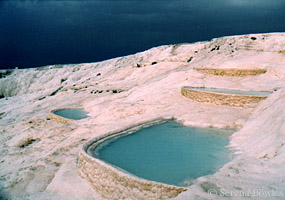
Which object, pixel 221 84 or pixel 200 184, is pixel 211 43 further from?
pixel 200 184

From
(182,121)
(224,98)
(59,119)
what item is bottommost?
(59,119)

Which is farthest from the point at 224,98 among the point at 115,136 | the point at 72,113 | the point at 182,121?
the point at 72,113

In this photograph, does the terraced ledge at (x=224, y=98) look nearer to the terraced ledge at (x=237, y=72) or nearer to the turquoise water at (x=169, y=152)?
the turquoise water at (x=169, y=152)

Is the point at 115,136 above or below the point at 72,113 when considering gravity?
above

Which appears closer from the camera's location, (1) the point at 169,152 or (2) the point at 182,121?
(1) the point at 169,152

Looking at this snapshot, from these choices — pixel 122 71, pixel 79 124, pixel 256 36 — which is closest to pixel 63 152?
pixel 79 124

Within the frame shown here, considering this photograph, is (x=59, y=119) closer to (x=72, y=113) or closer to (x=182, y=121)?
(x=72, y=113)
